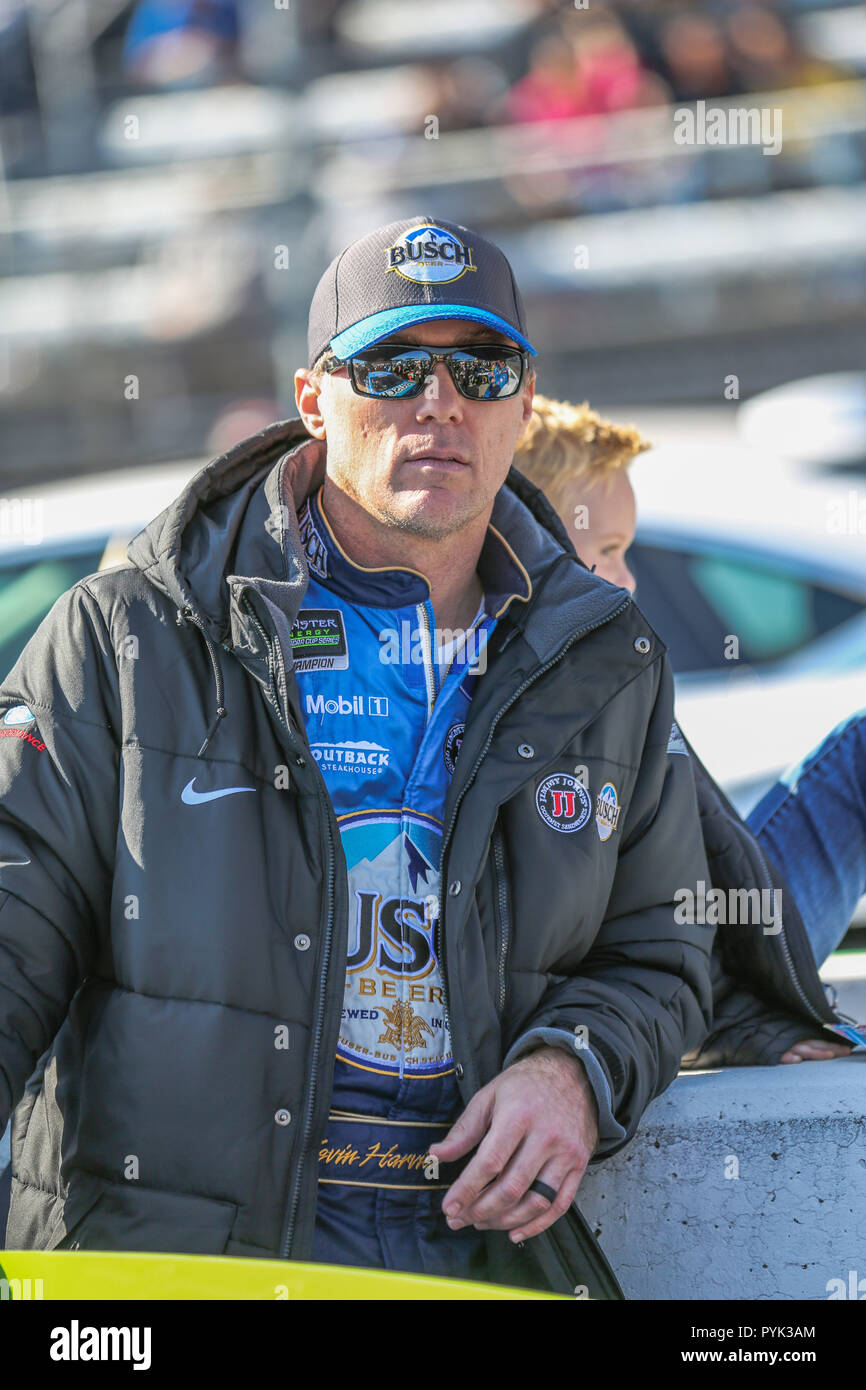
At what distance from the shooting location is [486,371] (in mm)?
2398

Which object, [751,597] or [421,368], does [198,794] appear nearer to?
[421,368]

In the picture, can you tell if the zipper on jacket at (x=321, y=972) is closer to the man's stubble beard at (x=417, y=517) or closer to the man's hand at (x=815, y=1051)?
the man's stubble beard at (x=417, y=517)

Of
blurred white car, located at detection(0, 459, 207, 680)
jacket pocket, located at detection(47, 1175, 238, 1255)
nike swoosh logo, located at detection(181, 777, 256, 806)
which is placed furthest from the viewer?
blurred white car, located at detection(0, 459, 207, 680)

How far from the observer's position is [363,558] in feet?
8.21

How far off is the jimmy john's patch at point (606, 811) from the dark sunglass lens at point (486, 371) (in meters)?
0.62

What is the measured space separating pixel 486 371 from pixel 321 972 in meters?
0.93

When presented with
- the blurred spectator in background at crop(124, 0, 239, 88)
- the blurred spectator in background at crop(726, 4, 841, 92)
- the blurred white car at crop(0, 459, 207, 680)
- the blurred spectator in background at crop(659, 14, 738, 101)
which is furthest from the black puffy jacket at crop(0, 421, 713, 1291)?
the blurred spectator in background at crop(124, 0, 239, 88)

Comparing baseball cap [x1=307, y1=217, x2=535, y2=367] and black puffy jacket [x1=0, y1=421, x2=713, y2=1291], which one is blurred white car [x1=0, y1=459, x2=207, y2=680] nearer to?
baseball cap [x1=307, y1=217, x2=535, y2=367]

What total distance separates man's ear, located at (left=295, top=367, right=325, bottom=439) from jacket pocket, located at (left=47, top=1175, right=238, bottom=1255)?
1.18m

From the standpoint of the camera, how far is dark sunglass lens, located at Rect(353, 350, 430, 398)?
2.37m

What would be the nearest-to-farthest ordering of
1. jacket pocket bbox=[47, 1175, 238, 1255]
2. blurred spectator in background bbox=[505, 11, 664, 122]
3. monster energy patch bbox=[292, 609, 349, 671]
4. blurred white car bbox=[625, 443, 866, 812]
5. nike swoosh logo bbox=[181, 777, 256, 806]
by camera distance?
jacket pocket bbox=[47, 1175, 238, 1255] < nike swoosh logo bbox=[181, 777, 256, 806] < monster energy patch bbox=[292, 609, 349, 671] < blurred white car bbox=[625, 443, 866, 812] < blurred spectator in background bbox=[505, 11, 664, 122]

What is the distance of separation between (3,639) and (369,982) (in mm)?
2379

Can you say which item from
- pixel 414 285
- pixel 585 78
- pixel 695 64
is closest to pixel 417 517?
pixel 414 285

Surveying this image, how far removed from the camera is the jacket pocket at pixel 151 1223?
204cm
